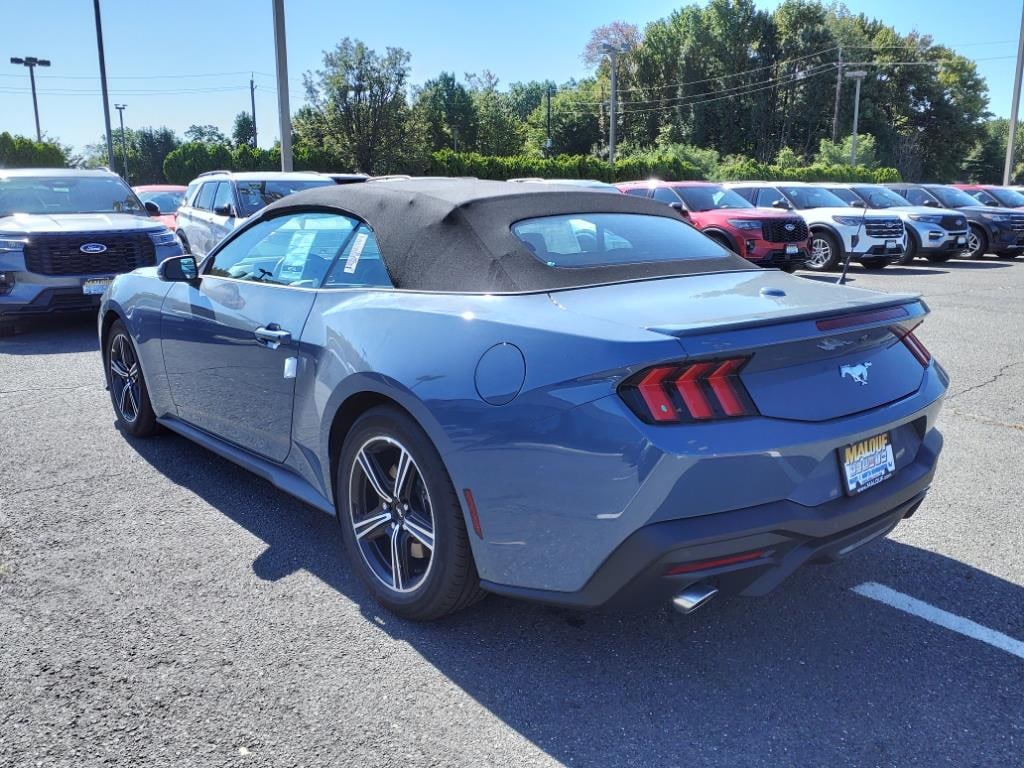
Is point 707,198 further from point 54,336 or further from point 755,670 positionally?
point 755,670

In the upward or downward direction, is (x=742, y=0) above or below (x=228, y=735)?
above

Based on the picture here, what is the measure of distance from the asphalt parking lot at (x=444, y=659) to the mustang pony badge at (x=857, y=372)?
92 centimetres

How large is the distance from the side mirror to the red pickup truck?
10.8 m

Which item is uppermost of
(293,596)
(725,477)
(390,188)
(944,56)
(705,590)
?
(944,56)

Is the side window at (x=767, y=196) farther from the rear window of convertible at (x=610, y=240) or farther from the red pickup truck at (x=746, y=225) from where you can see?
the rear window of convertible at (x=610, y=240)

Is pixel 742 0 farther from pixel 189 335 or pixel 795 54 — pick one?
pixel 189 335

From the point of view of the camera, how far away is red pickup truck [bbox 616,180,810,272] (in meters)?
14.7

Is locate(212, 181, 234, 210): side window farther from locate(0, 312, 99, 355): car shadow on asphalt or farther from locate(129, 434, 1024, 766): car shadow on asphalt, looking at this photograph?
locate(129, 434, 1024, 766): car shadow on asphalt

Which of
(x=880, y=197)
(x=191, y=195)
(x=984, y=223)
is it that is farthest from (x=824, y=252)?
(x=191, y=195)

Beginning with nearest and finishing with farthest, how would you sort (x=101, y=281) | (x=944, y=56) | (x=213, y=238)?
(x=101, y=281)
(x=213, y=238)
(x=944, y=56)

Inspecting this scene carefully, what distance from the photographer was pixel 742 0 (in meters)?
77.7

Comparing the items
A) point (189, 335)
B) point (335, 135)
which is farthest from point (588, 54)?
point (189, 335)

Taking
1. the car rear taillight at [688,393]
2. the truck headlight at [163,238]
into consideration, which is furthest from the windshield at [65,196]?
the car rear taillight at [688,393]

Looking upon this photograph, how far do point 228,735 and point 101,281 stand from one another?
769cm
